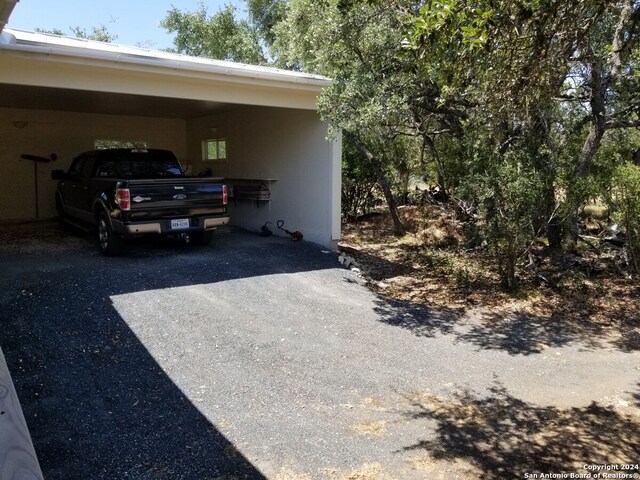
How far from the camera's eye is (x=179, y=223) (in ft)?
27.3

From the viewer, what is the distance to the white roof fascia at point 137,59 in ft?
21.6

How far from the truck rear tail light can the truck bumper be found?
0.91ft

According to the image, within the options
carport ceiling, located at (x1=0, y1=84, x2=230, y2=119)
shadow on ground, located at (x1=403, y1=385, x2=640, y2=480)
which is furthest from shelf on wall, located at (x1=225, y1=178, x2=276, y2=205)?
shadow on ground, located at (x1=403, y1=385, x2=640, y2=480)

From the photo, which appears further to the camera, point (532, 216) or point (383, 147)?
point (383, 147)

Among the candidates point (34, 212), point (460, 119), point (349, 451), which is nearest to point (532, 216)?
point (460, 119)

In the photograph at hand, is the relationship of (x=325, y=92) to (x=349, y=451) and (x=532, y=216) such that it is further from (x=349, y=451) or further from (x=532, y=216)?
(x=349, y=451)

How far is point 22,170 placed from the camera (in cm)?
1298

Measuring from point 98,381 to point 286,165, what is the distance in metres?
7.24

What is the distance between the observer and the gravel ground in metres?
3.49

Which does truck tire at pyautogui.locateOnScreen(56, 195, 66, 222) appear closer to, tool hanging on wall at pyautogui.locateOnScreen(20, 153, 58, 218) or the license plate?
tool hanging on wall at pyautogui.locateOnScreen(20, 153, 58, 218)

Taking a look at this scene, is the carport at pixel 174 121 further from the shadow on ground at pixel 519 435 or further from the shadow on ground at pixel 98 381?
the shadow on ground at pixel 519 435

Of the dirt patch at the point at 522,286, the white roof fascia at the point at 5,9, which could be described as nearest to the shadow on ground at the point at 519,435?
the dirt patch at the point at 522,286

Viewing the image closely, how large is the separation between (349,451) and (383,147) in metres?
10.5

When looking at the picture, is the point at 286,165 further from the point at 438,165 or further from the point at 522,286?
the point at 522,286
